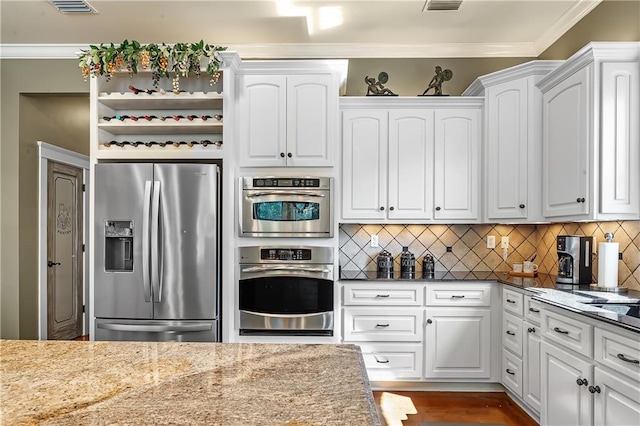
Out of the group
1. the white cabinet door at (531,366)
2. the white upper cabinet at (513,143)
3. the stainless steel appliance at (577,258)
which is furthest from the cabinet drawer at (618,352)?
the white upper cabinet at (513,143)

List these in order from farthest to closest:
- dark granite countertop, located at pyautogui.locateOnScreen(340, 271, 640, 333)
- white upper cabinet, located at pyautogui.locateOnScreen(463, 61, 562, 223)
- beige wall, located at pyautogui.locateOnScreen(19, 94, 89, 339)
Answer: beige wall, located at pyautogui.locateOnScreen(19, 94, 89, 339)
white upper cabinet, located at pyautogui.locateOnScreen(463, 61, 562, 223)
dark granite countertop, located at pyautogui.locateOnScreen(340, 271, 640, 333)

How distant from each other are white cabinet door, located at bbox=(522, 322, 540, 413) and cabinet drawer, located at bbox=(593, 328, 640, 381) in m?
0.76

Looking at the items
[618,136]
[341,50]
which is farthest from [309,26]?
[618,136]

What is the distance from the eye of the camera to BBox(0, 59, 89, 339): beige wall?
399 cm

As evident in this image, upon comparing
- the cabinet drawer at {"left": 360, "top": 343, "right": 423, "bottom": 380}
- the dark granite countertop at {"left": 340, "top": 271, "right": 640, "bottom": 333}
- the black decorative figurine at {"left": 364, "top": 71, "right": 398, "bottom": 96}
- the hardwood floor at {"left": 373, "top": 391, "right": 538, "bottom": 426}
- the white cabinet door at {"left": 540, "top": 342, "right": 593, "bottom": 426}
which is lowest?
the hardwood floor at {"left": 373, "top": 391, "right": 538, "bottom": 426}

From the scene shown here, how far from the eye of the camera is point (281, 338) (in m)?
3.35

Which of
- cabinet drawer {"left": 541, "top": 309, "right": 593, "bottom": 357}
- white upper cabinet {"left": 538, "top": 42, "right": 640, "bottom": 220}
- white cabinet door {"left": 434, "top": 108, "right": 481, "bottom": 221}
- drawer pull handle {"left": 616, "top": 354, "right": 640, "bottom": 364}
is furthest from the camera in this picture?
white cabinet door {"left": 434, "top": 108, "right": 481, "bottom": 221}

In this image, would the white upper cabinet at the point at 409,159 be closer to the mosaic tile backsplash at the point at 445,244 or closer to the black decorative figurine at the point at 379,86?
the black decorative figurine at the point at 379,86

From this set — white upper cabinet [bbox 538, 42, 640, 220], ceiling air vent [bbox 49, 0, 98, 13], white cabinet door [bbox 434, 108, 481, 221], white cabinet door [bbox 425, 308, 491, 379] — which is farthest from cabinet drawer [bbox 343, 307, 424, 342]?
ceiling air vent [bbox 49, 0, 98, 13]

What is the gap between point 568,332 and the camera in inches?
88.0

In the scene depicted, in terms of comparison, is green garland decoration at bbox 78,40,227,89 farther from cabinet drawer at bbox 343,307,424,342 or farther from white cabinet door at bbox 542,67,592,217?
white cabinet door at bbox 542,67,592,217

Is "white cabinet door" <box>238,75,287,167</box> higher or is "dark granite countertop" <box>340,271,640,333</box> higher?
"white cabinet door" <box>238,75,287,167</box>

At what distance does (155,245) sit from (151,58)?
137 cm

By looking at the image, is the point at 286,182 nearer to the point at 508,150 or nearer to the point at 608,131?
the point at 508,150
